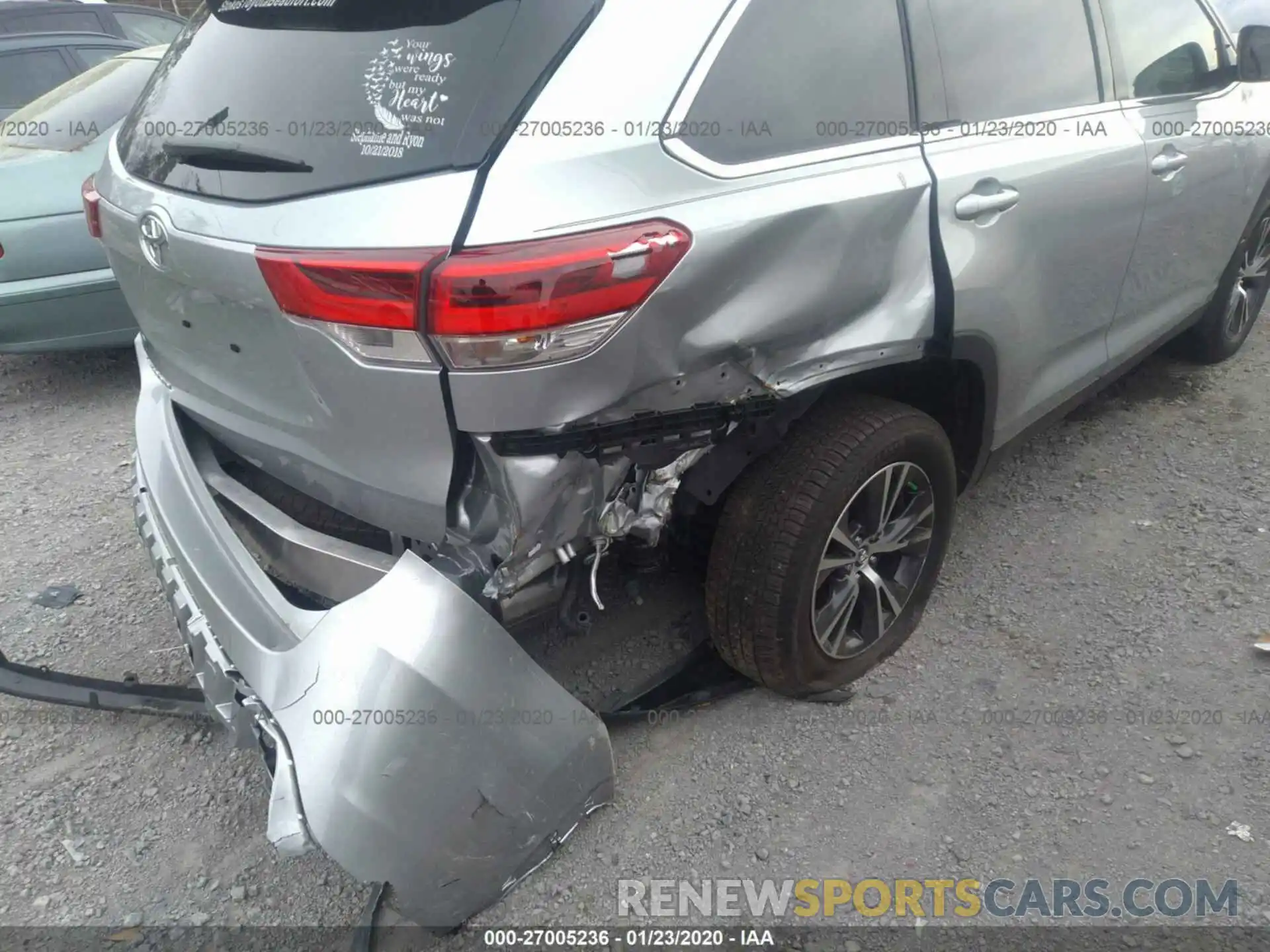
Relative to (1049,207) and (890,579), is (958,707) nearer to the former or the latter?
(890,579)

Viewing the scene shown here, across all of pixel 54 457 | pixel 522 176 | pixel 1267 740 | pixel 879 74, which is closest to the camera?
pixel 522 176

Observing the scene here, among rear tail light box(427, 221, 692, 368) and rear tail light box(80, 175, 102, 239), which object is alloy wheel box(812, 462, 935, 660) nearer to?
rear tail light box(427, 221, 692, 368)

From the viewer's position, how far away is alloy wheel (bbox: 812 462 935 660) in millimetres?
2221

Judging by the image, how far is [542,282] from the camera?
1497mm

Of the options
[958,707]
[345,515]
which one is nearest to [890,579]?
[958,707]

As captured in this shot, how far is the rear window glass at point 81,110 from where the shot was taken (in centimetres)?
417

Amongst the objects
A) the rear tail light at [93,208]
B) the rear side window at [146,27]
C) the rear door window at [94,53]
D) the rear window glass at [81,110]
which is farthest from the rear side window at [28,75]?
the rear tail light at [93,208]

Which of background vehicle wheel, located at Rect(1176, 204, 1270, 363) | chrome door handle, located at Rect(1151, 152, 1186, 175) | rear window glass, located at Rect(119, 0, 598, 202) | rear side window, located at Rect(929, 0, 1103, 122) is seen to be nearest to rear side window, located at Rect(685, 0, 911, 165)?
rear side window, located at Rect(929, 0, 1103, 122)

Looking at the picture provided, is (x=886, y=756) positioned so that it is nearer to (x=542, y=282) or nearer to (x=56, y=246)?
(x=542, y=282)

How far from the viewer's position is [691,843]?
204cm

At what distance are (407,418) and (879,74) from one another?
1.30 meters

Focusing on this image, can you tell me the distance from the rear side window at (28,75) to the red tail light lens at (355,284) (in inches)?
203

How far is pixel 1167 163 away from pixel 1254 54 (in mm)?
887

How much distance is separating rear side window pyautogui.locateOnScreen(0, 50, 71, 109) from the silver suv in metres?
4.20
